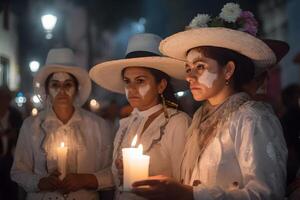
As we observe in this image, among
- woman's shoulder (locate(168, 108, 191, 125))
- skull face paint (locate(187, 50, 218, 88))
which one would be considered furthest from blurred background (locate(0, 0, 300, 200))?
skull face paint (locate(187, 50, 218, 88))

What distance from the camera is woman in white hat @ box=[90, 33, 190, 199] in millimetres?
4121

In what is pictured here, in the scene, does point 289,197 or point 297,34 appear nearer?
point 289,197

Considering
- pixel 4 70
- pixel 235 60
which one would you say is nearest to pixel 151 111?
pixel 235 60

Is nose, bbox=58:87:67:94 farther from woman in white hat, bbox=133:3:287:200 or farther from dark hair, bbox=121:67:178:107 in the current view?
woman in white hat, bbox=133:3:287:200

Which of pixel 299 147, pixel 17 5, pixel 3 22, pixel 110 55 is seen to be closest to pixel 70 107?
pixel 299 147

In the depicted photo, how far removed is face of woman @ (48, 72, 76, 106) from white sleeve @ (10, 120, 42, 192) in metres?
0.34

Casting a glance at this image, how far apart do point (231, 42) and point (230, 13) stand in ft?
0.91

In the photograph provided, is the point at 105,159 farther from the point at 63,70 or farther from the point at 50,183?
the point at 63,70

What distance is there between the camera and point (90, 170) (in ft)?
15.9

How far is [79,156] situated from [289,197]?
2.06 metres

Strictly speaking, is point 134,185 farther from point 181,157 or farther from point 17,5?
point 17,5

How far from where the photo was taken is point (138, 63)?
433 cm

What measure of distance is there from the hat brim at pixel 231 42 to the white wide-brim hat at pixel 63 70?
1.74 m

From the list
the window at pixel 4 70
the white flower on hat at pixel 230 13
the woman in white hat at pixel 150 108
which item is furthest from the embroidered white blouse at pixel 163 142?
the window at pixel 4 70
